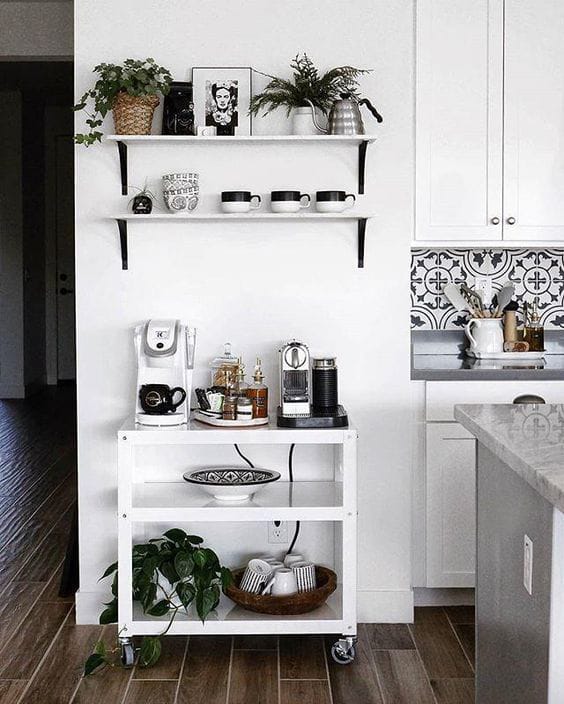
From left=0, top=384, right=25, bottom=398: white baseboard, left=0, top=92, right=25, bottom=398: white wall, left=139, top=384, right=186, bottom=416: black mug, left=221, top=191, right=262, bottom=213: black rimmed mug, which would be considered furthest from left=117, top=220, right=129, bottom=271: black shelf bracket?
left=0, top=384, right=25, bottom=398: white baseboard

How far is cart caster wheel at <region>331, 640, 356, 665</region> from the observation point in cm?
311

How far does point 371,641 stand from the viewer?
131 inches

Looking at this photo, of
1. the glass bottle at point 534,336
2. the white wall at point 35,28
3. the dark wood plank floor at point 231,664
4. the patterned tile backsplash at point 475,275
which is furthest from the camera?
the patterned tile backsplash at point 475,275

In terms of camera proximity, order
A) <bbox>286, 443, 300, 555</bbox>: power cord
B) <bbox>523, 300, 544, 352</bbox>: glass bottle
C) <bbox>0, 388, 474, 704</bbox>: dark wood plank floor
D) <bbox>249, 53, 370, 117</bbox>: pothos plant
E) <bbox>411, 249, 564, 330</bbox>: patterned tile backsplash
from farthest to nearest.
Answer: <bbox>411, 249, 564, 330</bbox>: patterned tile backsplash < <bbox>523, 300, 544, 352</bbox>: glass bottle < <bbox>286, 443, 300, 555</bbox>: power cord < <bbox>249, 53, 370, 117</bbox>: pothos plant < <bbox>0, 388, 474, 704</bbox>: dark wood plank floor

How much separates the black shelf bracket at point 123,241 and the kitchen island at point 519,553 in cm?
146

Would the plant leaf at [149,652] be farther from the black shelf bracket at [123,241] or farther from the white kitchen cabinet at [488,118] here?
the white kitchen cabinet at [488,118]

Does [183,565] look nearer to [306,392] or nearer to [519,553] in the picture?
[306,392]

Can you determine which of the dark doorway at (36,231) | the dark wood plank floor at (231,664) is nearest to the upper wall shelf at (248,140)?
the dark wood plank floor at (231,664)

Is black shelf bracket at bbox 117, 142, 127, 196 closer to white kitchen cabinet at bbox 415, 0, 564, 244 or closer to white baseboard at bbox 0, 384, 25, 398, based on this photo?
white kitchen cabinet at bbox 415, 0, 564, 244

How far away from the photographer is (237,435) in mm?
3127

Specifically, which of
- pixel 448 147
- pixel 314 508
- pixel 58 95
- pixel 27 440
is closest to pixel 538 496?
pixel 314 508

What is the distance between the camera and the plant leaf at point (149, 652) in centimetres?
306

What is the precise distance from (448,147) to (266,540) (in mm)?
1574

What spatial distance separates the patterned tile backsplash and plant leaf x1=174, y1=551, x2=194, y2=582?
1.50 metres
